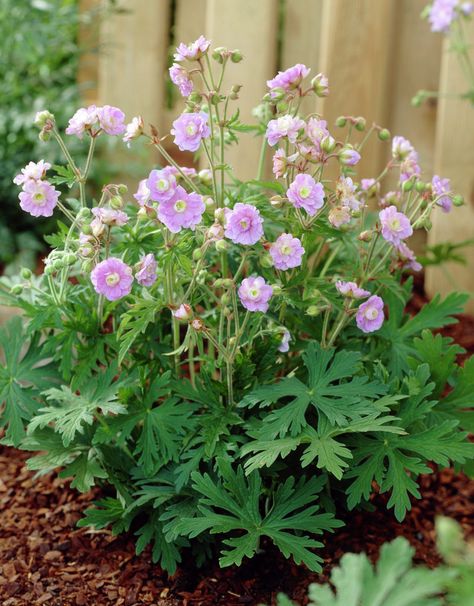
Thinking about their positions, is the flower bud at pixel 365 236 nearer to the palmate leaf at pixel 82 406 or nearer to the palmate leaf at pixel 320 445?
the palmate leaf at pixel 320 445

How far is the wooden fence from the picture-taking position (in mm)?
2848

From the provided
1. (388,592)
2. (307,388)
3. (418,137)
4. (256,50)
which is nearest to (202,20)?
(256,50)

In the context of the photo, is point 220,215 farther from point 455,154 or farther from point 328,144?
point 455,154

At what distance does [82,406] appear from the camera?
1.82m

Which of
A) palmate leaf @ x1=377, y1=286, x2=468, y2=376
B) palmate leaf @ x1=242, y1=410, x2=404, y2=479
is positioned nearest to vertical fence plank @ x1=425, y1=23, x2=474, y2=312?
palmate leaf @ x1=377, y1=286, x2=468, y2=376

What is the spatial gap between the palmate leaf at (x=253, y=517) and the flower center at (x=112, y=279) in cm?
39

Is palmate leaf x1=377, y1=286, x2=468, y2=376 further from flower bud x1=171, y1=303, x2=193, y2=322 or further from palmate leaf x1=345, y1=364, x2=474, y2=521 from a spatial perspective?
flower bud x1=171, y1=303, x2=193, y2=322

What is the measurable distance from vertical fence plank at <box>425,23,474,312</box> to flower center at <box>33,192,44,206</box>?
4.74ft

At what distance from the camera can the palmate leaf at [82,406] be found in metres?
1.76

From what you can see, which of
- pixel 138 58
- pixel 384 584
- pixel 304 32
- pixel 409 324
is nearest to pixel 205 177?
pixel 409 324

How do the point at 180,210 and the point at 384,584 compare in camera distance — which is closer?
the point at 384,584

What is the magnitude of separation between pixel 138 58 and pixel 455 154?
121 cm

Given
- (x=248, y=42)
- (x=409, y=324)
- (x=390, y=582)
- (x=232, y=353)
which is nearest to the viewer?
(x=390, y=582)

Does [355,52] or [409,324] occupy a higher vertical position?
[355,52]
